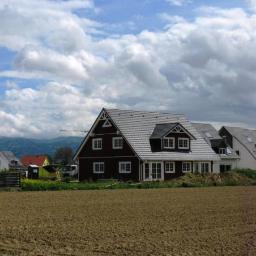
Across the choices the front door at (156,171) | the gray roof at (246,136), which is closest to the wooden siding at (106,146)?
the front door at (156,171)

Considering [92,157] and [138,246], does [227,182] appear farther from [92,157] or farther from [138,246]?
[138,246]

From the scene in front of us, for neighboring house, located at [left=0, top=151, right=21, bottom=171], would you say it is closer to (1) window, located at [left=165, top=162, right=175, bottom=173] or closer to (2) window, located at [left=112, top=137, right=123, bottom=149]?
(2) window, located at [left=112, top=137, right=123, bottom=149]

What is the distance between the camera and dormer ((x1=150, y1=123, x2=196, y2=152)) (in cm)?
5603

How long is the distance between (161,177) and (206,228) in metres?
37.9

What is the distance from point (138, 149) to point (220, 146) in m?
20.3

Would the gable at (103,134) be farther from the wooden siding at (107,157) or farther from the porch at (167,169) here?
the porch at (167,169)

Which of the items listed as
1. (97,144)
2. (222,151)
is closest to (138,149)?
(97,144)

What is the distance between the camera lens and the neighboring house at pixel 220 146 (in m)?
71.3

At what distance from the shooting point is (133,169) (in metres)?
53.7

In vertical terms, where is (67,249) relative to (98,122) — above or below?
below

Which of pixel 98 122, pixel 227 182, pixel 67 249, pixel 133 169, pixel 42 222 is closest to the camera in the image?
pixel 67 249

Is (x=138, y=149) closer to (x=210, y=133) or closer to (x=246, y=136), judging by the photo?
(x=210, y=133)

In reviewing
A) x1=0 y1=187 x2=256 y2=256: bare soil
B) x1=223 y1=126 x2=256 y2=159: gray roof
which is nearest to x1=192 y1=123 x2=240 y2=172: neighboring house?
x1=223 y1=126 x2=256 y2=159: gray roof

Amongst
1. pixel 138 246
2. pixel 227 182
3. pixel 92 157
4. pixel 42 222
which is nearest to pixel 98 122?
pixel 92 157
